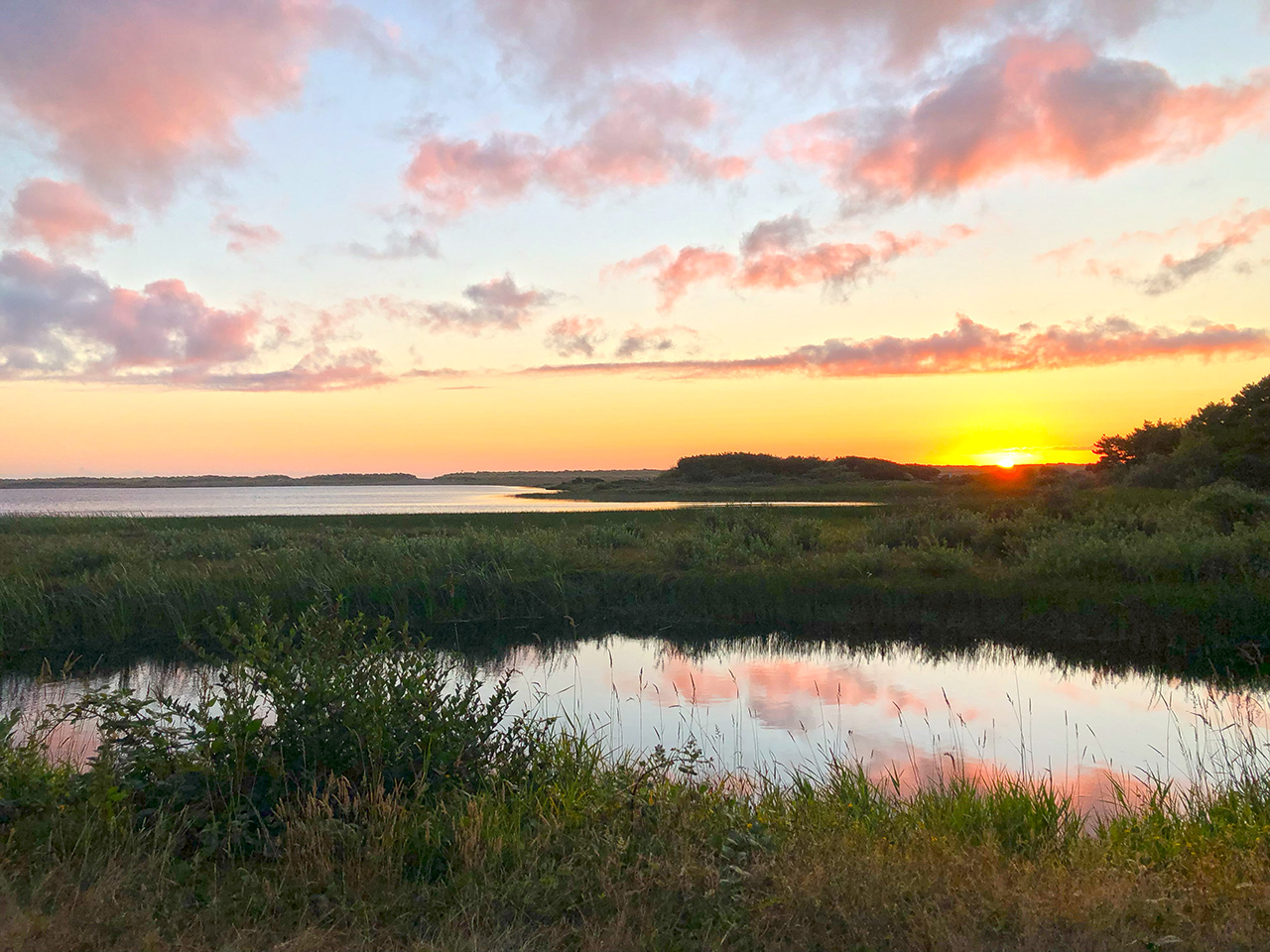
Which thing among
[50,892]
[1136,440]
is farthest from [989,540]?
[1136,440]

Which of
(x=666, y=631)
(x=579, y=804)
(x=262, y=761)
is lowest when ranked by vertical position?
(x=666, y=631)

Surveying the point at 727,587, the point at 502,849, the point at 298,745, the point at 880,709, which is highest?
the point at 298,745

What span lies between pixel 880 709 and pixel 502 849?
8110mm

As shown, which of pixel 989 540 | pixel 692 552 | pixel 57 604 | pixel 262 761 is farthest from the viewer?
pixel 989 540

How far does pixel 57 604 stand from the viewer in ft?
60.0

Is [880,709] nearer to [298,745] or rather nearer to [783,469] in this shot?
[298,745]

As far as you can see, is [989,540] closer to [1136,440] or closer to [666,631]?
[666,631]

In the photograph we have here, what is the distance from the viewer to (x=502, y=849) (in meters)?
5.43

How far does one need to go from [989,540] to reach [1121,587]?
805cm

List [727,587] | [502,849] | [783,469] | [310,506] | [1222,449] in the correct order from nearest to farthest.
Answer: [502,849] < [727,587] < [1222,449] < [310,506] < [783,469]

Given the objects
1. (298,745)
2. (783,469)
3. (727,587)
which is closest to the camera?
(298,745)

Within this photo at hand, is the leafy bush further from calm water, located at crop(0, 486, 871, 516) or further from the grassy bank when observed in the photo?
calm water, located at crop(0, 486, 871, 516)

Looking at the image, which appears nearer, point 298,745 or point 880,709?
point 298,745

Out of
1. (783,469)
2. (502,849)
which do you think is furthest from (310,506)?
(502,849)
